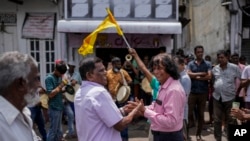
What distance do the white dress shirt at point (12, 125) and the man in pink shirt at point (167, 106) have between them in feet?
5.61

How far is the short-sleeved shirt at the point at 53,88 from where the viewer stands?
23.1 ft

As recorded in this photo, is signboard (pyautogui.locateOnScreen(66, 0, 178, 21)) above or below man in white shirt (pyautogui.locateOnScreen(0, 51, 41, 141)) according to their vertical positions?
above

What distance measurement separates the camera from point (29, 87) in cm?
242

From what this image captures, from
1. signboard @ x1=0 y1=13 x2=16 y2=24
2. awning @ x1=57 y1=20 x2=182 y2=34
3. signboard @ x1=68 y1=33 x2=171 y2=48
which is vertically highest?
signboard @ x1=0 y1=13 x2=16 y2=24

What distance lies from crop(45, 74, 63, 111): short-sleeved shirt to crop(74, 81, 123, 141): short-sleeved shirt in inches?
137

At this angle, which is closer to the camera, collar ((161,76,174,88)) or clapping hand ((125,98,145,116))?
clapping hand ((125,98,145,116))

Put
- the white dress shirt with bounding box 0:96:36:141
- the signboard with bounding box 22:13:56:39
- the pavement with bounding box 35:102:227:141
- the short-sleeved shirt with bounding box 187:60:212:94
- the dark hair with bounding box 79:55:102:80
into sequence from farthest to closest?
the signboard with bounding box 22:13:56:39 < the pavement with bounding box 35:102:227:141 < the short-sleeved shirt with bounding box 187:60:212:94 < the dark hair with bounding box 79:55:102:80 < the white dress shirt with bounding box 0:96:36:141

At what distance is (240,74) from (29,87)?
571 cm

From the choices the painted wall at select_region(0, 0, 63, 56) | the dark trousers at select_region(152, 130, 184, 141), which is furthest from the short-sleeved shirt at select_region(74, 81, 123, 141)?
the painted wall at select_region(0, 0, 63, 56)

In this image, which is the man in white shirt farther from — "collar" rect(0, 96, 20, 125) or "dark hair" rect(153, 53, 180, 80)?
"dark hair" rect(153, 53, 180, 80)

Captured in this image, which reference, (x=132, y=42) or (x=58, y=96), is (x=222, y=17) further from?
(x=58, y=96)

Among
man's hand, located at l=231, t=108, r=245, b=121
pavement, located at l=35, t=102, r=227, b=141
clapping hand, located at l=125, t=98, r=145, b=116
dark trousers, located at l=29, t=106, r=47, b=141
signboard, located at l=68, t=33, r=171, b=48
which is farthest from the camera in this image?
signboard, located at l=68, t=33, r=171, b=48

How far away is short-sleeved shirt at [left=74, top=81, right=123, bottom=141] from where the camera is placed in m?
3.47

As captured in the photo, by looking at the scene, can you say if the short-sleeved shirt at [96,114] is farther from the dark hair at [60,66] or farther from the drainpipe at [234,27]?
the drainpipe at [234,27]
